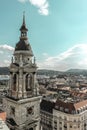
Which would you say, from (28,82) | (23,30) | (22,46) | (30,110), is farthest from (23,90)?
(23,30)

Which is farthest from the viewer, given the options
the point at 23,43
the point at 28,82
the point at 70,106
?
the point at 70,106

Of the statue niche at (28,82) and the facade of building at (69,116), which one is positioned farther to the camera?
the facade of building at (69,116)

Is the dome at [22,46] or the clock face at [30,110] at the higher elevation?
the dome at [22,46]

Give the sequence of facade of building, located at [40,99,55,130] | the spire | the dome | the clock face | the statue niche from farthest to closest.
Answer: facade of building, located at [40,99,55,130], the statue niche, the spire, the clock face, the dome

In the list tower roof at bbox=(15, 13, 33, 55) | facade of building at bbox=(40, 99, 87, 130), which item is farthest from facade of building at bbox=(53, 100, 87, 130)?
tower roof at bbox=(15, 13, 33, 55)

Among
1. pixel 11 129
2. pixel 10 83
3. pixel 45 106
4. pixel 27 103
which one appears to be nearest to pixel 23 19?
pixel 10 83

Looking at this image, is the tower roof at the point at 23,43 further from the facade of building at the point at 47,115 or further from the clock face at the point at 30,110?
the facade of building at the point at 47,115

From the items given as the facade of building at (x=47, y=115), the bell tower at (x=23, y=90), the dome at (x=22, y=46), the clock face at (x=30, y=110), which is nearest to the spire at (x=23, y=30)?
the bell tower at (x=23, y=90)

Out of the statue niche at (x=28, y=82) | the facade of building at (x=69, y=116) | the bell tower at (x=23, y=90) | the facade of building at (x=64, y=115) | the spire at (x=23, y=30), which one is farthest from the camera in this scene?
the facade of building at (x=64, y=115)

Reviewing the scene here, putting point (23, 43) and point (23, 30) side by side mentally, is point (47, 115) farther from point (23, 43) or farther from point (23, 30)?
point (23, 30)

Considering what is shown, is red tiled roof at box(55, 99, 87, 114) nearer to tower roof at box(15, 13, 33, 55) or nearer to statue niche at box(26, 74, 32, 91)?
statue niche at box(26, 74, 32, 91)
